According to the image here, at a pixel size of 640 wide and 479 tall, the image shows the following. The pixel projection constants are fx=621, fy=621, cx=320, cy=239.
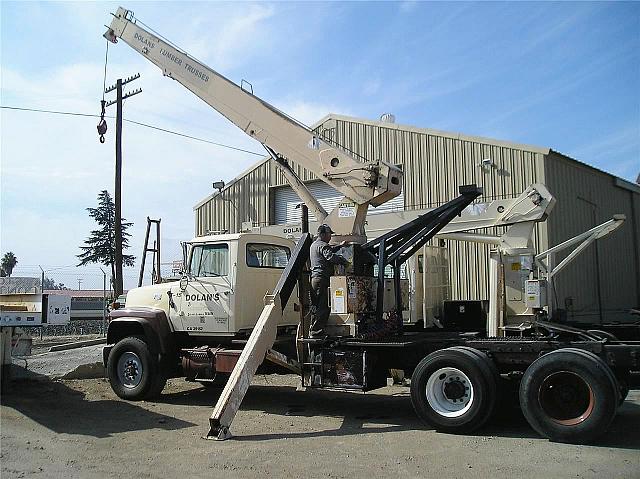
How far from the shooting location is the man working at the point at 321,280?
9.20 m

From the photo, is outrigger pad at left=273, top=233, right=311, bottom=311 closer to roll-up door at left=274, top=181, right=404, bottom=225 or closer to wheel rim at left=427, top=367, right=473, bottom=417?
wheel rim at left=427, top=367, right=473, bottom=417

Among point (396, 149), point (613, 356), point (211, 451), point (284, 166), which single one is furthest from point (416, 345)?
point (396, 149)

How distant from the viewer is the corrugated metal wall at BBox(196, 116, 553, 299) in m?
16.5

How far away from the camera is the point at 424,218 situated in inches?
384

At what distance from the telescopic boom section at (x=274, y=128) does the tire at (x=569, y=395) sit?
147 inches

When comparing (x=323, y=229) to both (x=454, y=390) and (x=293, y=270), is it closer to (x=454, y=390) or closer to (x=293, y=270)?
(x=293, y=270)

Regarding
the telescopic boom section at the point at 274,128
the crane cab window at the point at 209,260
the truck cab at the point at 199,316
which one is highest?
the telescopic boom section at the point at 274,128

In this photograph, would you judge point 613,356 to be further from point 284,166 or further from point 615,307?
point 615,307

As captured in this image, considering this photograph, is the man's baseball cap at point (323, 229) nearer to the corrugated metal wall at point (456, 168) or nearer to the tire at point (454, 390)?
the tire at point (454, 390)

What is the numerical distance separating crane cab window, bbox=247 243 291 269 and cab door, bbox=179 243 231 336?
0.41 m

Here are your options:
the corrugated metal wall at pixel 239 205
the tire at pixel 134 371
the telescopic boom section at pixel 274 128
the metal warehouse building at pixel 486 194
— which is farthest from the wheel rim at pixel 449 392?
the corrugated metal wall at pixel 239 205

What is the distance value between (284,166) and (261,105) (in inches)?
46.1

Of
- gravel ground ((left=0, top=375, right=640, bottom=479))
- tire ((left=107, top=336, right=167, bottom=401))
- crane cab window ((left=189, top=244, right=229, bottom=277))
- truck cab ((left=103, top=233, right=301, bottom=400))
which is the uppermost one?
crane cab window ((left=189, top=244, right=229, bottom=277))

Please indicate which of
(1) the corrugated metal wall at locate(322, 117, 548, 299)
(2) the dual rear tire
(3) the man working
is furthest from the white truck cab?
(1) the corrugated metal wall at locate(322, 117, 548, 299)
